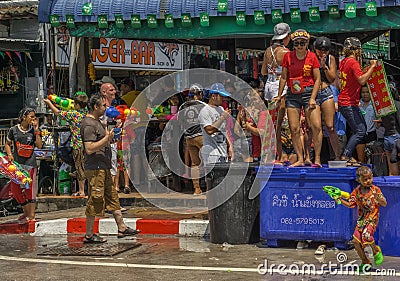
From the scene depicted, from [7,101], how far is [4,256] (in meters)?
10.9

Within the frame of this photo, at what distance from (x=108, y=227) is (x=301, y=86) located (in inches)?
148

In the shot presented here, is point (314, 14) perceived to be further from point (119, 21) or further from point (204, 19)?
point (119, 21)

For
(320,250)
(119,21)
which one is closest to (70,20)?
(119,21)

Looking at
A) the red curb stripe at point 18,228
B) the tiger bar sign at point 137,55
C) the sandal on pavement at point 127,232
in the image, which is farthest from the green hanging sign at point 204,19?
the red curb stripe at point 18,228

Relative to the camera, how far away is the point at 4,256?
1034cm

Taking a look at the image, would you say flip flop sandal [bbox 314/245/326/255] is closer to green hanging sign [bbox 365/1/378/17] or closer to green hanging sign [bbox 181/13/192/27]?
green hanging sign [bbox 365/1/378/17]

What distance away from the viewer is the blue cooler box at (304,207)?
32.3ft

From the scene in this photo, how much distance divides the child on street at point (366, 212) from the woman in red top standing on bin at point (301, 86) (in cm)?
146

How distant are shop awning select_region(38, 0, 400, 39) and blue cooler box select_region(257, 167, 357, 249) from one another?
3764 millimetres

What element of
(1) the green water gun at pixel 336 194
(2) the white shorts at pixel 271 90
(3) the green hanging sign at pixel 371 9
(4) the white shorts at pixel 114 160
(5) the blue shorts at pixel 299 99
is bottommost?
(1) the green water gun at pixel 336 194

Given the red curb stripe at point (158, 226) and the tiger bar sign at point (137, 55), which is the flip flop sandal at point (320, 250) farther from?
the tiger bar sign at point (137, 55)

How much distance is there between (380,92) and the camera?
39.2 feet

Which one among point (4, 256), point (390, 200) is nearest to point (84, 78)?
point (4, 256)

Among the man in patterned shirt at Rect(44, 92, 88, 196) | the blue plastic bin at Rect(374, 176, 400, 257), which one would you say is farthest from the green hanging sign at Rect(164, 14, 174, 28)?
the blue plastic bin at Rect(374, 176, 400, 257)
